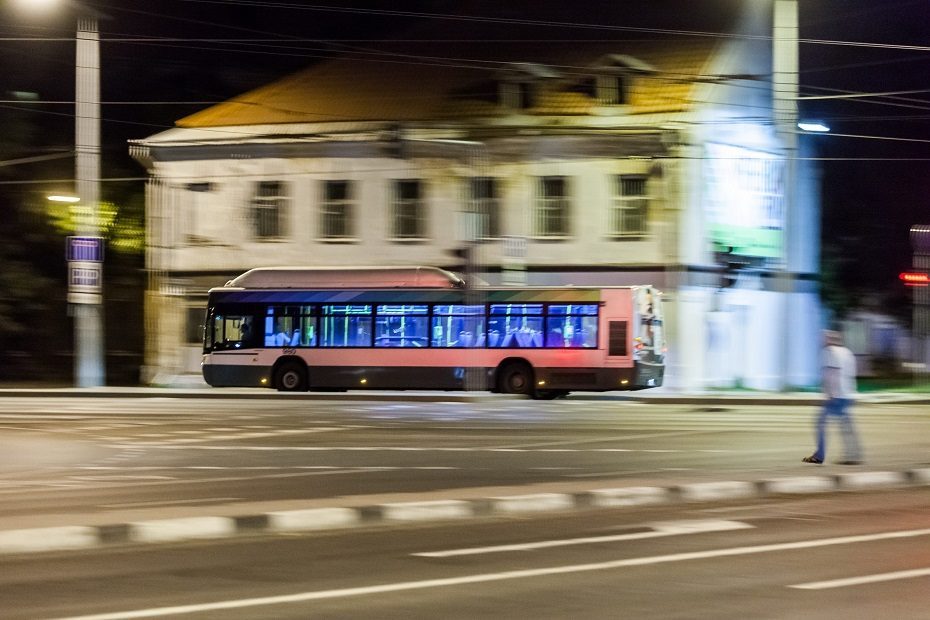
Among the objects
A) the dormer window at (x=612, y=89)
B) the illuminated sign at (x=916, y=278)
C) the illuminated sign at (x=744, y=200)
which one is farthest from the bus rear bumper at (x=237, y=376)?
the illuminated sign at (x=916, y=278)

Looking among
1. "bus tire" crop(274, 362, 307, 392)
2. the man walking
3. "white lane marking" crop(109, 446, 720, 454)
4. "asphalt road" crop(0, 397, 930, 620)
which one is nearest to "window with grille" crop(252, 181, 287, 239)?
"bus tire" crop(274, 362, 307, 392)

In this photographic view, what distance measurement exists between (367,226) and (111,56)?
40.4 feet

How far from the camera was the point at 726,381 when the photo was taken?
1545 inches

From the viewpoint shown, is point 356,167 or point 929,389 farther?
point 356,167

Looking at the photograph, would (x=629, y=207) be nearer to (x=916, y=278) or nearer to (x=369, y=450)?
(x=916, y=278)

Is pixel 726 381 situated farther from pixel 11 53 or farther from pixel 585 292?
pixel 11 53

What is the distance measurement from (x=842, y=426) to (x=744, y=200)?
25346 millimetres

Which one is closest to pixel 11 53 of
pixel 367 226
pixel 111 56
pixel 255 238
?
pixel 111 56

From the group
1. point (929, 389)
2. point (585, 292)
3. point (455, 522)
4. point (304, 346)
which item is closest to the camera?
point (455, 522)

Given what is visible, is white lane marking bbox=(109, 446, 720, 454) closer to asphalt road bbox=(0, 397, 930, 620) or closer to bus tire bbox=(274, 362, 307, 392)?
asphalt road bbox=(0, 397, 930, 620)

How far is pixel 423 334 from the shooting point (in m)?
32.8

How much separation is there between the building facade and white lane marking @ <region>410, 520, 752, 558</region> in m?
27.1

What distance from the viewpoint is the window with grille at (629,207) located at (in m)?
39.0

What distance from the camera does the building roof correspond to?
39.9 meters
